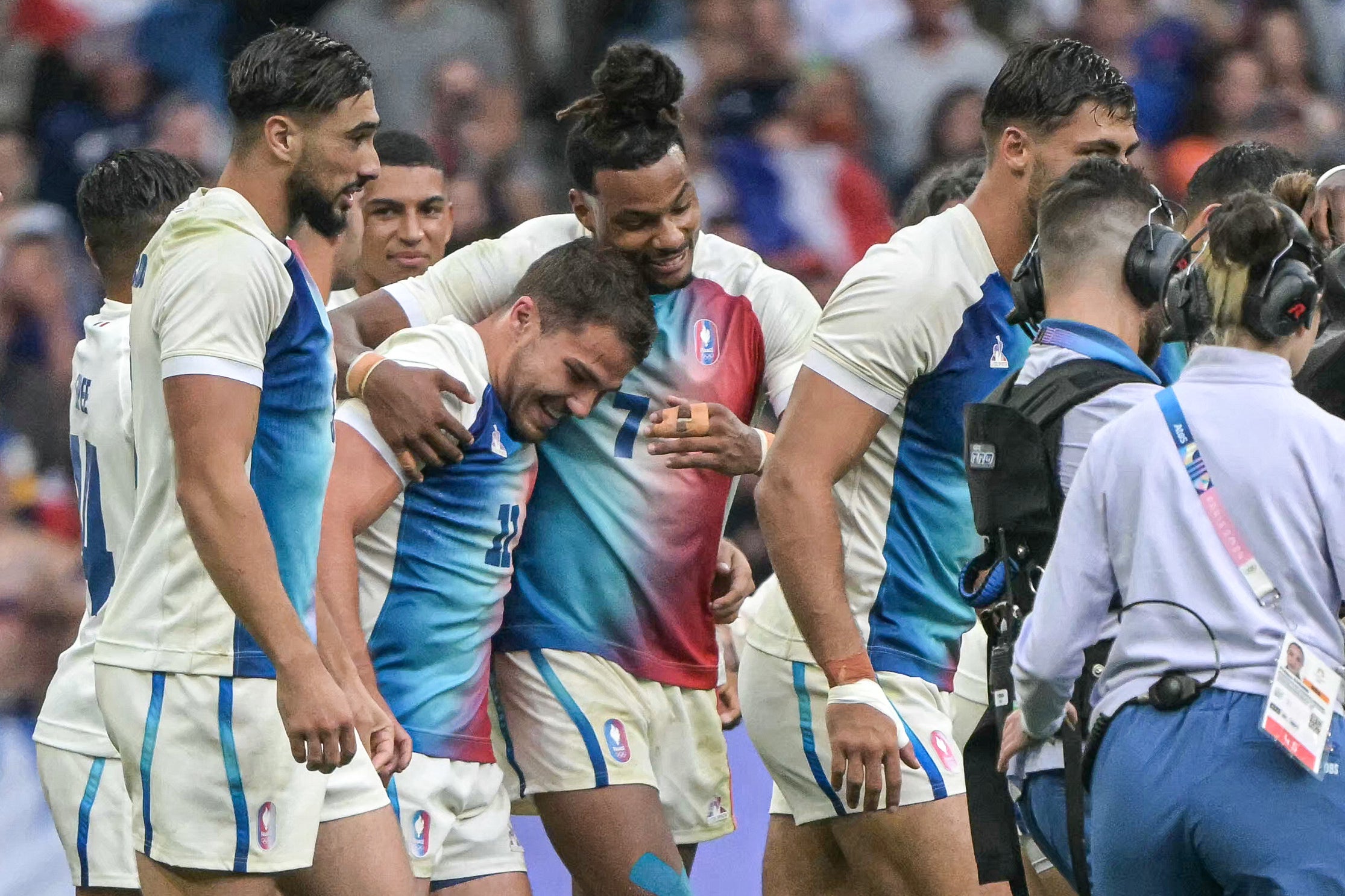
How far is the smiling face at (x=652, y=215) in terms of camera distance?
14.7 feet

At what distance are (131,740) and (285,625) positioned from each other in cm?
47

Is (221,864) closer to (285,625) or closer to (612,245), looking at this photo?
(285,625)

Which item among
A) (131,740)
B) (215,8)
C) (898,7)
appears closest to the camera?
(131,740)

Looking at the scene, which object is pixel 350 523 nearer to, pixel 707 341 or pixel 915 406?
pixel 707 341

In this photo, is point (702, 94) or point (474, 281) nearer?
point (474, 281)

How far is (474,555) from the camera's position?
426 cm

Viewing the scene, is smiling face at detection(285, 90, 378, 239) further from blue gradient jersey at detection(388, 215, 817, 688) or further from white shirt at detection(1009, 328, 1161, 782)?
white shirt at detection(1009, 328, 1161, 782)

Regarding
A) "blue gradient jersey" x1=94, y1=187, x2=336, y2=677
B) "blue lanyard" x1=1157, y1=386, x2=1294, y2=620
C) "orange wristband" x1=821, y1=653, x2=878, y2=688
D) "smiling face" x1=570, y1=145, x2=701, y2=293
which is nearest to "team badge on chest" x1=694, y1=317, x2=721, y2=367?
"smiling face" x1=570, y1=145, x2=701, y2=293

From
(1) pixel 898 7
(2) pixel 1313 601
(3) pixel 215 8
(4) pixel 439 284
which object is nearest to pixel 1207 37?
(1) pixel 898 7

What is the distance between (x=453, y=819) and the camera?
4242mm

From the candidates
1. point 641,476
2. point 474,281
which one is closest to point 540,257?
Result: point 474,281

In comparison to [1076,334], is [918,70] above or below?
below

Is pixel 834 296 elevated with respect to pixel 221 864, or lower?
elevated

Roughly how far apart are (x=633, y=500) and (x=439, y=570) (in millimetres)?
535
